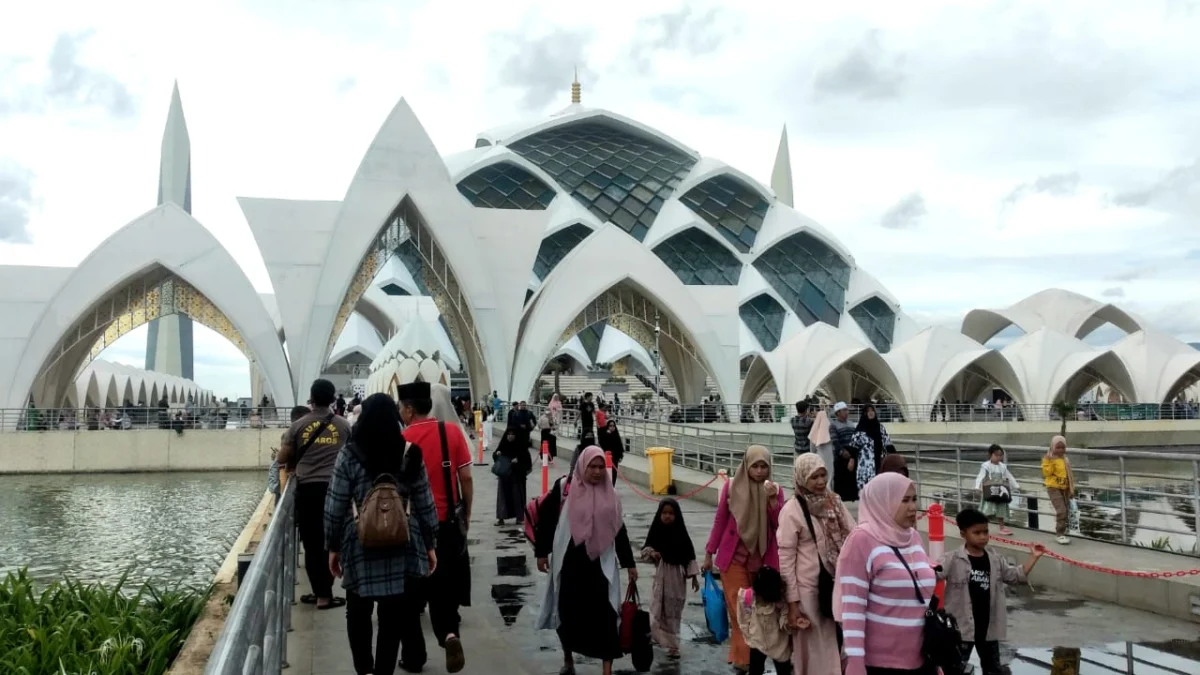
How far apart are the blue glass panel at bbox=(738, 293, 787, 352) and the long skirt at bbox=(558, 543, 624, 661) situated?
160 ft

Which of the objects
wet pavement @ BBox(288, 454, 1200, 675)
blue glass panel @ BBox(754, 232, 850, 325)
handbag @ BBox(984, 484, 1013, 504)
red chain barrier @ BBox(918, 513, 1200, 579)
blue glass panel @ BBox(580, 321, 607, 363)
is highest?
blue glass panel @ BBox(754, 232, 850, 325)

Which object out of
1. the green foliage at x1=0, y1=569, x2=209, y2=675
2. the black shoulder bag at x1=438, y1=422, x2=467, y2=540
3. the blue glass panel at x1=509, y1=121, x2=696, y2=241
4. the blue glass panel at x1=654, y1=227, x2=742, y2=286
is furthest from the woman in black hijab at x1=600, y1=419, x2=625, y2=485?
the blue glass panel at x1=509, y1=121, x2=696, y2=241

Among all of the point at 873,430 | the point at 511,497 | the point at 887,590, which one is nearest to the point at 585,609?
the point at 887,590

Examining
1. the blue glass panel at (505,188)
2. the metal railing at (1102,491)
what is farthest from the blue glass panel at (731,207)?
the metal railing at (1102,491)

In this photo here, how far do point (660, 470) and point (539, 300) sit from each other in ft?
78.1

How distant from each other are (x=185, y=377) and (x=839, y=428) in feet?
281

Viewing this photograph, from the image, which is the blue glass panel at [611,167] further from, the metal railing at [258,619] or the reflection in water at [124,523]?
the metal railing at [258,619]

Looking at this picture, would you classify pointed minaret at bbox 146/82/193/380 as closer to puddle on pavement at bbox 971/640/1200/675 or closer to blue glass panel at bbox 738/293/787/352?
blue glass panel at bbox 738/293/787/352

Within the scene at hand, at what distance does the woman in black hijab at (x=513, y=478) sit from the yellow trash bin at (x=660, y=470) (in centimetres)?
276

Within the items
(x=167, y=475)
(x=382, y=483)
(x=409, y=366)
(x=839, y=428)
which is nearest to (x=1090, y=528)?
(x=839, y=428)

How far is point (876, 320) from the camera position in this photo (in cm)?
5738

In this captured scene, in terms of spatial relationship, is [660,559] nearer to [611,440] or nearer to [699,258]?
[611,440]

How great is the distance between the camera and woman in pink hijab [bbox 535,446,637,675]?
15.7ft

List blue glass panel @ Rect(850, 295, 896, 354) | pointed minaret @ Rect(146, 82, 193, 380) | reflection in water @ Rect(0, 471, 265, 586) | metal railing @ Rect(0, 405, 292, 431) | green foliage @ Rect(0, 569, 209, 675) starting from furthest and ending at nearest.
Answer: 1. pointed minaret @ Rect(146, 82, 193, 380)
2. blue glass panel @ Rect(850, 295, 896, 354)
3. metal railing @ Rect(0, 405, 292, 431)
4. reflection in water @ Rect(0, 471, 265, 586)
5. green foliage @ Rect(0, 569, 209, 675)
